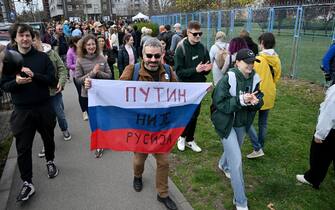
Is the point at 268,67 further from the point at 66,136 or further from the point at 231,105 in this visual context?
the point at 66,136

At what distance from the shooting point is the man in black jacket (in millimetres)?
3721

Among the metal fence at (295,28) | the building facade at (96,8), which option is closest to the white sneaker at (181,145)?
the metal fence at (295,28)

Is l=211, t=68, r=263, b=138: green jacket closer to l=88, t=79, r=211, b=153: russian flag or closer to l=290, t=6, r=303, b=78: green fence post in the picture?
l=88, t=79, r=211, b=153: russian flag

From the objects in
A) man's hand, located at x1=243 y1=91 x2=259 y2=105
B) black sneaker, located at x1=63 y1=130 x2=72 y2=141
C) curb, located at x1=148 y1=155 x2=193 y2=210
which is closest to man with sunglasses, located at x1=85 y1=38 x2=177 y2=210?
curb, located at x1=148 y1=155 x2=193 y2=210

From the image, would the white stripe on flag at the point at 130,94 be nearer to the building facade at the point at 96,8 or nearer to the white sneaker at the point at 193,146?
the white sneaker at the point at 193,146

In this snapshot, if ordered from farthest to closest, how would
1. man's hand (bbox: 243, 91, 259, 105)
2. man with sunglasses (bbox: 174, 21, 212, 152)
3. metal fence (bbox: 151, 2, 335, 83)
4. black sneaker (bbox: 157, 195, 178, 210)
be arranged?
metal fence (bbox: 151, 2, 335, 83) → man with sunglasses (bbox: 174, 21, 212, 152) → black sneaker (bbox: 157, 195, 178, 210) → man's hand (bbox: 243, 91, 259, 105)

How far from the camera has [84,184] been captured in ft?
14.2

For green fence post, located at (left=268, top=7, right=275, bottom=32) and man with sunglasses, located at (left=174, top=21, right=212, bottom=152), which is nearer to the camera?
man with sunglasses, located at (left=174, top=21, right=212, bottom=152)

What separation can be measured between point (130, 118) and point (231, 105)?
3.86 ft

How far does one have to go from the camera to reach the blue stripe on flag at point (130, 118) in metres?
3.56

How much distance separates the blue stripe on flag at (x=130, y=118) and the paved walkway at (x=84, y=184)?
1.01 meters

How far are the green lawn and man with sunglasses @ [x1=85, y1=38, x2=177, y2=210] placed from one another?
40 cm

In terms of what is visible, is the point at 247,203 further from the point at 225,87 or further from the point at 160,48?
the point at 160,48

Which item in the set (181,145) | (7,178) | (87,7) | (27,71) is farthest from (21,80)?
(87,7)
